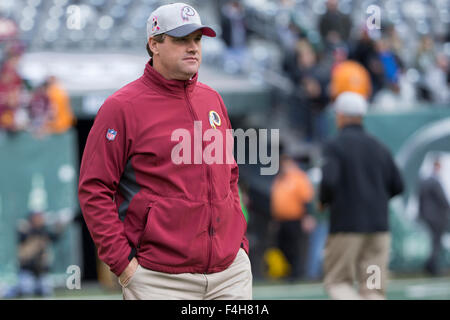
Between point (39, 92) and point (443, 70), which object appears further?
point (443, 70)

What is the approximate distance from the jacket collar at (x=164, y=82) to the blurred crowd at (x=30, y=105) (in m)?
7.88

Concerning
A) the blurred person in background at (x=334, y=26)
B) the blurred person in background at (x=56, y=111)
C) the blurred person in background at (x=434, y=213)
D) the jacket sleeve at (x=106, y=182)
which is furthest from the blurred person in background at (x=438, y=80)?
the jacket sleeve at (x=106, y=182)

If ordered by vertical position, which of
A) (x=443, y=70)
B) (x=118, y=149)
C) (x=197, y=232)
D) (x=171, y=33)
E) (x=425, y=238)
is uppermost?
(x=443, y=70)

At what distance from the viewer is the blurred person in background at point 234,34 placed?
1530cm

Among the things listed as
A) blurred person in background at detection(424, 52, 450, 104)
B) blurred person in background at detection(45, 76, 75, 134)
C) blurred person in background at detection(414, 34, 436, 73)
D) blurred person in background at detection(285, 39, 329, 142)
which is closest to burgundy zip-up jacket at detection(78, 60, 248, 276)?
blurred person in background at detection(45, 76, 75, 134)

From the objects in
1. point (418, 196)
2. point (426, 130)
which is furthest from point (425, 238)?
point (426, 130)

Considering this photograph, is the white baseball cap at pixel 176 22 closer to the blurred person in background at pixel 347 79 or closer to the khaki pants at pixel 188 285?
the khaki pants at pixel 188 285

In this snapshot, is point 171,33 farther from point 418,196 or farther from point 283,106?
point 283,106

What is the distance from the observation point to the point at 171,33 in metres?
3.53

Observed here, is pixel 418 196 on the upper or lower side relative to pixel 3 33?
lower

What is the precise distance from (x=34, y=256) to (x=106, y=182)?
304 inches

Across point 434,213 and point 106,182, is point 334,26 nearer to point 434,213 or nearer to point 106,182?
point 434,213

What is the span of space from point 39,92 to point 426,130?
5491 millimetres

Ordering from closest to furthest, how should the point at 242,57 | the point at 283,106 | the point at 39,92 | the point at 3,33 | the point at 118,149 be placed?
the point at 118,149 < the point at 39,92 < the point at 3,33 < the point at 283,106 < the point at 242,57
